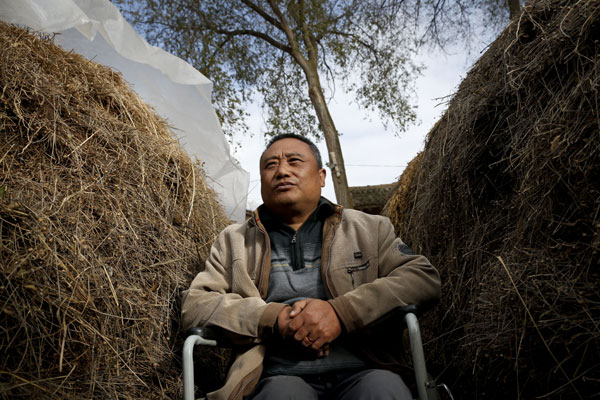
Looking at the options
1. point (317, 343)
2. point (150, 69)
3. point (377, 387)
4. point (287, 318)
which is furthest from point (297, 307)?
point (150, 69)

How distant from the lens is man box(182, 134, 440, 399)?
5.23ft

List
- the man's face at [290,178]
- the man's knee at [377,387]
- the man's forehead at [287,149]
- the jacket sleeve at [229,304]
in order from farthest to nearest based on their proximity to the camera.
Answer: the man's forehead at [287,149], the man's face at [290,178], the jacket sleeve at [229,304], the man's knee at [377,387]

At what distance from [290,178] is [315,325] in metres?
0.79

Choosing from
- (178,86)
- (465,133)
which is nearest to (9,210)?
(178,86)

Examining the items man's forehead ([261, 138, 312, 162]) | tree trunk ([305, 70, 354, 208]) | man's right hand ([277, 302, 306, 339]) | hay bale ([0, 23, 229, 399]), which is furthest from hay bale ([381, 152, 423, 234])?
A: tree trunk ([305, 70, 354, 208])

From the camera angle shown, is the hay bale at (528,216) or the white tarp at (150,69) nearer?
the hay bale at (528,216)

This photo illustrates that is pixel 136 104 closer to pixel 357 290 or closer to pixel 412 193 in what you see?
pixel 357 290

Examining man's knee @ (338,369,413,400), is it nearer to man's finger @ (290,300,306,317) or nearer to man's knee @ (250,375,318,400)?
man's knee @ (250,375,318,400)

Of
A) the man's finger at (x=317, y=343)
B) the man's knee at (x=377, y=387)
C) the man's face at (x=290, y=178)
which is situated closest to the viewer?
the man's knee at (x=377, y=387)

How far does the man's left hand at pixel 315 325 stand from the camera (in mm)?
1582

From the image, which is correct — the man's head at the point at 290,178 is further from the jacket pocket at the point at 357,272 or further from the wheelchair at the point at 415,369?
the wheelchair at the point at 415,369

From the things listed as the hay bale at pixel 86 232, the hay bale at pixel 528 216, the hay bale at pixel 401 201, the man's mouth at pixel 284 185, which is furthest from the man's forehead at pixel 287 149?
the hay bale at pixel 401 201

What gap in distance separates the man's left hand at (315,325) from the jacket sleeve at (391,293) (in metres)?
0.04

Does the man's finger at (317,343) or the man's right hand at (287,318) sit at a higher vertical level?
the man's right hand at (287,318)
